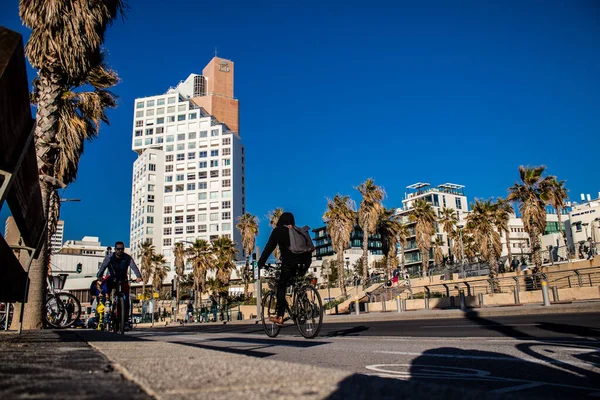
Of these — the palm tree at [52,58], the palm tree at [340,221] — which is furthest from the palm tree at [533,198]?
the palm tree at [52,58]

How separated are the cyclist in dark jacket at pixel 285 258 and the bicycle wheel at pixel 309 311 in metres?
0.26

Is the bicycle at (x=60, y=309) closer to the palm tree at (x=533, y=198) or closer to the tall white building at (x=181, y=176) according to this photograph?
the palm tree at (x=533, y=198)

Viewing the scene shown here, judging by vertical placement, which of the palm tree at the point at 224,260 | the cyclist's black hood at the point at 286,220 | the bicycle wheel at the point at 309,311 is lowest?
the bicycle wheel at the point at 309,311

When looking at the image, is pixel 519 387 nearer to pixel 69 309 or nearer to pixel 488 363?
pixel 488 363

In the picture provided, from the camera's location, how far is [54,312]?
11820 mm

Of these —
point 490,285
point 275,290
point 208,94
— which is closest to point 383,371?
point 275,290

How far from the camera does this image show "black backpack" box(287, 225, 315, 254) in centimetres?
710

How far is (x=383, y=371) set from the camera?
11.9ft

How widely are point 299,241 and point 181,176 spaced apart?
113 metres

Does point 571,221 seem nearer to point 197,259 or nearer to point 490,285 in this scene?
point 197,259

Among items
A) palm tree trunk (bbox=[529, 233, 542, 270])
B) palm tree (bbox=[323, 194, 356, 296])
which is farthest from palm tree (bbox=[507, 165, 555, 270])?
palm tree (bbox=[323, 194, 356, 296])

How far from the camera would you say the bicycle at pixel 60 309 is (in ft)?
38.5

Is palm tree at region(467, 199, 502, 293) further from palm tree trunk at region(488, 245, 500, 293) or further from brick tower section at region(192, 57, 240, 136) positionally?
brick tower section at region(192, 57, 240, 136)

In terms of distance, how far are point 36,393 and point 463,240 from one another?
73716 mm
